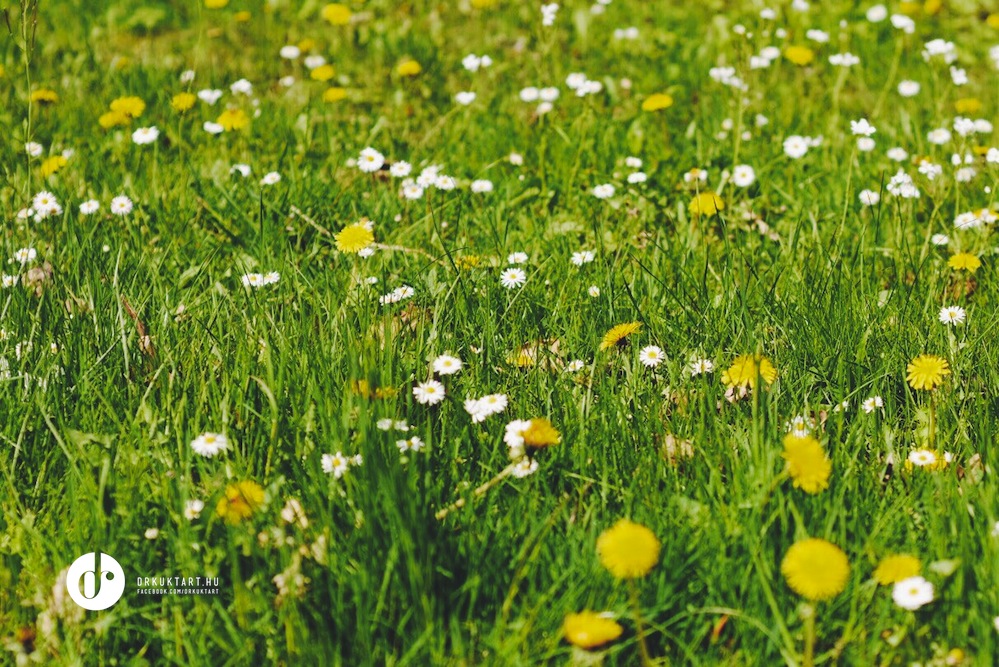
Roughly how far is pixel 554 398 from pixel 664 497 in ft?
1.19

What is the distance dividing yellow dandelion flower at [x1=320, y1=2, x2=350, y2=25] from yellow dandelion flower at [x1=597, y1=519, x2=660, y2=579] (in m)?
3.34

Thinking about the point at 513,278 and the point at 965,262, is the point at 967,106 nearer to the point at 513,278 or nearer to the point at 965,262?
the point at 965,262

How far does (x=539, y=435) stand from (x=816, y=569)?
529 millimetres

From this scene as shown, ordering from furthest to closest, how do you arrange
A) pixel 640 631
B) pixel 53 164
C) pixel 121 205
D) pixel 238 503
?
pixel 53 164
pixel 121 205
pixel 238 503
pixel 640 631

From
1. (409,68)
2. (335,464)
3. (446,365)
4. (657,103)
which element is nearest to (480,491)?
(335,464)

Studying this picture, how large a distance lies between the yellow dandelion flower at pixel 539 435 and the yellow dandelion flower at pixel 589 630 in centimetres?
37

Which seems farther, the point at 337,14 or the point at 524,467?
the point at 337,14

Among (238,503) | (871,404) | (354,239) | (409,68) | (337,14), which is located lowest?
(871,404)

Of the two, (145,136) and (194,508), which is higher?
(145,136)

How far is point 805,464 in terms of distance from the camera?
63.7 inches

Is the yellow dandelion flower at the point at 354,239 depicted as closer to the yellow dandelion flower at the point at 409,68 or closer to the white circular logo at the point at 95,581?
the white circular logo at the point at 95,581

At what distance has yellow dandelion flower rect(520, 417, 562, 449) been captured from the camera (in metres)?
1.76

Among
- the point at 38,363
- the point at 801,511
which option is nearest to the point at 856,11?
the point at 801,511

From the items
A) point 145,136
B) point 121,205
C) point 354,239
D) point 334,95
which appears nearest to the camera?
point 354,239
